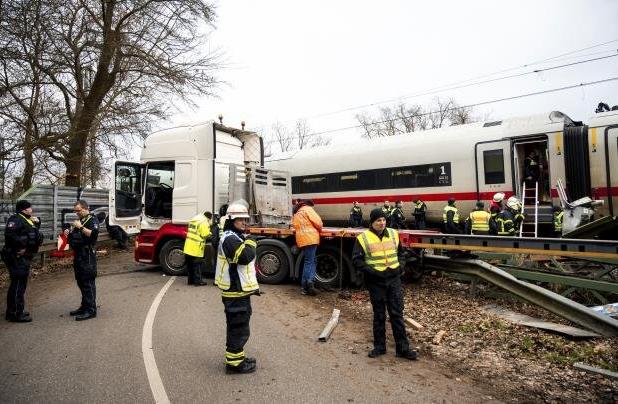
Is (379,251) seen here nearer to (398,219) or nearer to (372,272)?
(372,272)

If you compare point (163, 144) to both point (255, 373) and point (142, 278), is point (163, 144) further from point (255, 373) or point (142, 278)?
point (255, 373)

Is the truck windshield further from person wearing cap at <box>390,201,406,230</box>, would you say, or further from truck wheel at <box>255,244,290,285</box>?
person wearing cap at <box>390,201,406,230</box>

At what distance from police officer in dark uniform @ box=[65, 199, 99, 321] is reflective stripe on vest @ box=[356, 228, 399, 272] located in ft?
13.5

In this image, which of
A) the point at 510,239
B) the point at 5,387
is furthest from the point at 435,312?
the point at 5,387

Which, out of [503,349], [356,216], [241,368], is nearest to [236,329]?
[241,368]

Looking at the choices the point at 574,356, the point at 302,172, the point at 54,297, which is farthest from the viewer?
the point at 302,172

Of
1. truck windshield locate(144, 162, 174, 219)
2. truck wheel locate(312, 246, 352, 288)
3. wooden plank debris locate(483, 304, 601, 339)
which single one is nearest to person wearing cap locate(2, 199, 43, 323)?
truck windshield locate(144, 162, 174, 219)

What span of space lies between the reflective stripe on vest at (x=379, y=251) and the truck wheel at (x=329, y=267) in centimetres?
324

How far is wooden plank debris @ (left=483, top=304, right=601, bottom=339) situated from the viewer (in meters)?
5.33

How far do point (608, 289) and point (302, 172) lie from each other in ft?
39.4

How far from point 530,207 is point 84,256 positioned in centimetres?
1053

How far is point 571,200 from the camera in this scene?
10.9m

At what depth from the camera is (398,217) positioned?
13.6 metres

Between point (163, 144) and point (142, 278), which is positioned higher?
point (163, 144)
